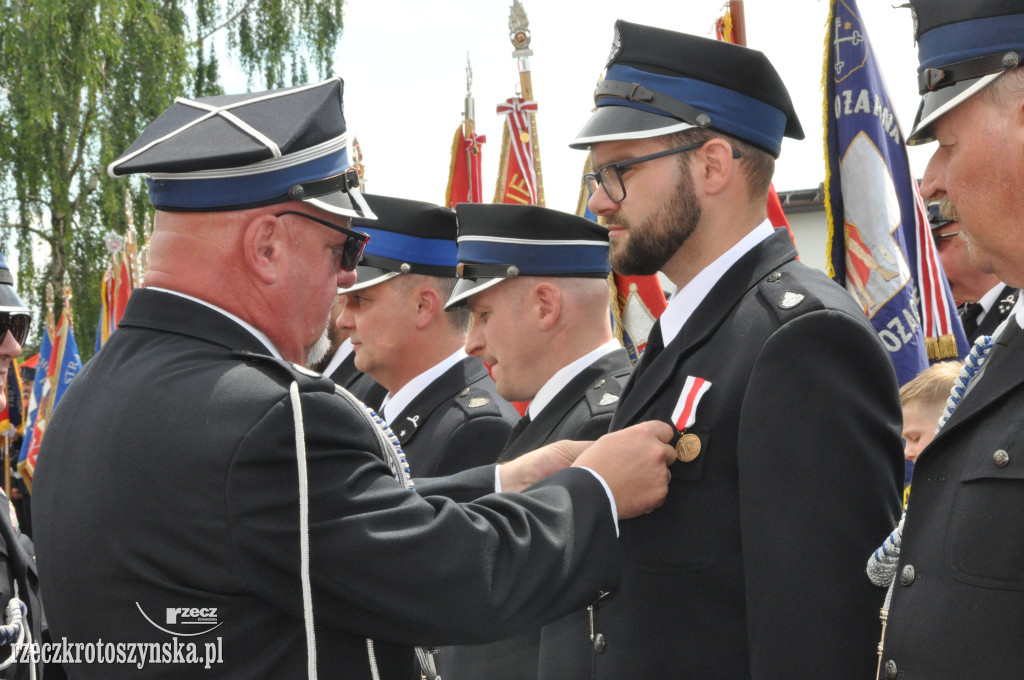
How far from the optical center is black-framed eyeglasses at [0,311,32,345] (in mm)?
4652

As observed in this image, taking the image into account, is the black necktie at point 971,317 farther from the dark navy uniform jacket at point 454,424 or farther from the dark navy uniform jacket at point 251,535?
the dark navy uniform jacket at point 251,535

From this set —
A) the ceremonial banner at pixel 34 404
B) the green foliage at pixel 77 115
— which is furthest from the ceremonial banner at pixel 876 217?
the green foliage at pixel 77 115

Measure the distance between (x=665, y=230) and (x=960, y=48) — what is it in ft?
3.21

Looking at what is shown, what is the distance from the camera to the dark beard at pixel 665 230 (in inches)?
115

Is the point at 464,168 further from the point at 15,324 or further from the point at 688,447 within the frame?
the point at 688,447

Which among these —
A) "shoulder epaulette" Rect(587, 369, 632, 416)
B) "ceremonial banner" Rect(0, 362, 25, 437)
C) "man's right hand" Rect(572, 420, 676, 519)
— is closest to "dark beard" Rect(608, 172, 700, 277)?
"man's right hand" Rect(572, 420, 676, 519)

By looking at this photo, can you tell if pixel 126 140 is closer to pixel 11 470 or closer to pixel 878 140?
pixel 11 470

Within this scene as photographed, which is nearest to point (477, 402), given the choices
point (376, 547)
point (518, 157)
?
point (376, 547)

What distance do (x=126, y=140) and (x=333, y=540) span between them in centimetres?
1863

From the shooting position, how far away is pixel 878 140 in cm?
447

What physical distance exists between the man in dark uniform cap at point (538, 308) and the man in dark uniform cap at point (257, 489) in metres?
1.42

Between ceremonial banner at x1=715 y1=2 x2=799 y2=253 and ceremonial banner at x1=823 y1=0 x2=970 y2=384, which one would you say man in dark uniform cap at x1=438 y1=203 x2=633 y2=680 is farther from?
ceremonial banner at x1=823 y1=0 x2=970 y2=384

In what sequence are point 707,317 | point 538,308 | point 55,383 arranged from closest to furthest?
point 707,317, point 538,308, point 55,383

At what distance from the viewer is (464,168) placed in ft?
25.7
